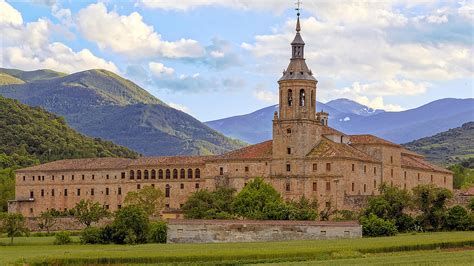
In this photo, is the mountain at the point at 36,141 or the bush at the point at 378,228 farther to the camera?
the mountain at the point at 36,141

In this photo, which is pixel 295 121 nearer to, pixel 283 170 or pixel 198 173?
pixel 283 170

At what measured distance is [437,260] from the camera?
200ft

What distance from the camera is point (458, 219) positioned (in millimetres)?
95125

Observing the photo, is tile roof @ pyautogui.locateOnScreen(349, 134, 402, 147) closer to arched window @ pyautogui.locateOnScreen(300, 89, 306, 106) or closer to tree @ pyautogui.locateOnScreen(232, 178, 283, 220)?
arched window @ pyautogui.locateOnScreen(300, 89, 306, 106)

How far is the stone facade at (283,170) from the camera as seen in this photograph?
11256 centimetres

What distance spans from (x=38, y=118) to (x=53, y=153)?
2346cm

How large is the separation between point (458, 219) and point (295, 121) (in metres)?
25.5

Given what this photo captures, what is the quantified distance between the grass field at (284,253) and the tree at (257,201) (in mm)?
19523

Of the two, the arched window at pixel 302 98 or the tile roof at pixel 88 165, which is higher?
the arched window at pixel 302 98

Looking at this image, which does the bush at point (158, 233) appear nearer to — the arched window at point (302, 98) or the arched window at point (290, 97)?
the arched window at point (290, 97)

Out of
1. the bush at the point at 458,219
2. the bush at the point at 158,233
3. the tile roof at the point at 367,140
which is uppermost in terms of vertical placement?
the tile roof at the point at 367,140

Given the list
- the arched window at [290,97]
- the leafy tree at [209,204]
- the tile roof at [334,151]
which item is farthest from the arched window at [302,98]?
the leafy tree at [209,204]

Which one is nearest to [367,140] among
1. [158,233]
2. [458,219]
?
[458,219]

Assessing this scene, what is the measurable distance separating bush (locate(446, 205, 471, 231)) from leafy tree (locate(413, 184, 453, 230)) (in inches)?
25.4
